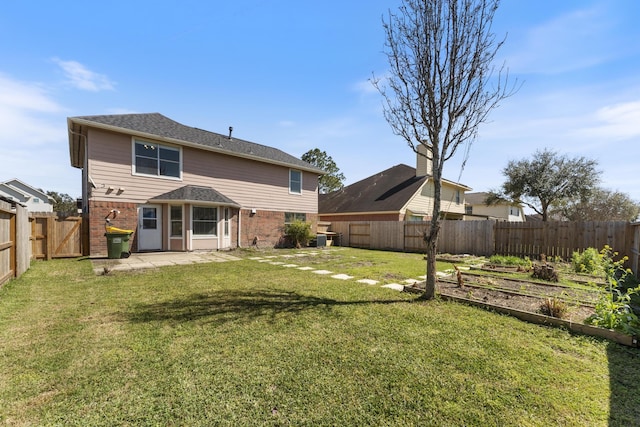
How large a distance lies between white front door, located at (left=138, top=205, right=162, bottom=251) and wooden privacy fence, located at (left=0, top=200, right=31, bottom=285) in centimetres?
433

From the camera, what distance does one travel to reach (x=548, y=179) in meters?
24.4

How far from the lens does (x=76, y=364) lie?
2766 millimetres

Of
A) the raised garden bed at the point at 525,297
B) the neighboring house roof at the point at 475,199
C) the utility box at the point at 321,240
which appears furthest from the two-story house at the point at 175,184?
the neighboring house roof at the point at 475,199

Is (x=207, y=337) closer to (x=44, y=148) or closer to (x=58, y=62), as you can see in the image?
(x=58, y=62)

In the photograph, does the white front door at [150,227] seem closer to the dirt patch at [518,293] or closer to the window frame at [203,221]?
the window frame at [203,221]

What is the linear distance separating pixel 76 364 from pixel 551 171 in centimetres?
3181

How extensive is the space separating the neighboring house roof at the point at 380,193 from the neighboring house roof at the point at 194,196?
11.0 metres

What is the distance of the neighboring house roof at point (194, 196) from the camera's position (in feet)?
39.2

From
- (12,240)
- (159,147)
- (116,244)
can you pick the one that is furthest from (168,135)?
(12,240)

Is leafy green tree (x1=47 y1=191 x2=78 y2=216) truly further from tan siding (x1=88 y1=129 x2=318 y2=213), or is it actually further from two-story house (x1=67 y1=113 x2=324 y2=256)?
tan siding (x1=88 y1=129 x2=318 y2=213)

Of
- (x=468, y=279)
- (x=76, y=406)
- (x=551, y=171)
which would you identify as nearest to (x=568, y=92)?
(x=468, y=279)

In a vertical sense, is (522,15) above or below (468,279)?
above

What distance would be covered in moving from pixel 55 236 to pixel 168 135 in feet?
18.6

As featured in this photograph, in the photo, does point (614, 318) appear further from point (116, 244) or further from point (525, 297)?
point (116, 244)
